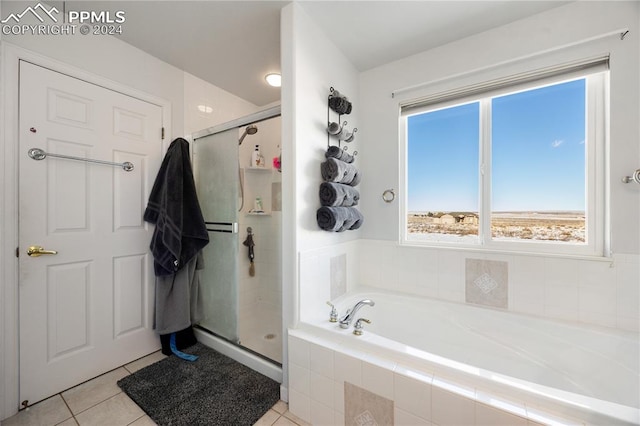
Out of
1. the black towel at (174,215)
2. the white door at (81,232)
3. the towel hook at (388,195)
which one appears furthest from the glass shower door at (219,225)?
the towel hook at (388,195)

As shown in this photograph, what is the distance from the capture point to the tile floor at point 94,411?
136cm

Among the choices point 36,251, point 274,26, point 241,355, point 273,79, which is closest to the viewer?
point 36,251

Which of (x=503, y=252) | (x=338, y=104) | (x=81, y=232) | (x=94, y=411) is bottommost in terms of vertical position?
(x=94, y=411)

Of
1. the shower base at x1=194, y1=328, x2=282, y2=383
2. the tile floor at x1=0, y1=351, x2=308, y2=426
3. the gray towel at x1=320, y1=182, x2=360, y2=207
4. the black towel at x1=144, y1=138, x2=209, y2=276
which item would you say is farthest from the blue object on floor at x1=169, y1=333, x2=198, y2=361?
the gray towel at x1=320, y1=182, x2=360, y2=207

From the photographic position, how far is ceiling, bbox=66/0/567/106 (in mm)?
1532

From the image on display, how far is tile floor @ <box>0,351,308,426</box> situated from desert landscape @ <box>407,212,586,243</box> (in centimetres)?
162

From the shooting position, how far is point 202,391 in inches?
62.6

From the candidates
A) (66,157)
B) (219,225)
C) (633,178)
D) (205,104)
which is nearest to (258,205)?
(219,225)

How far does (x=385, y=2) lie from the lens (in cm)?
151

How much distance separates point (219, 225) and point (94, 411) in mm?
1300

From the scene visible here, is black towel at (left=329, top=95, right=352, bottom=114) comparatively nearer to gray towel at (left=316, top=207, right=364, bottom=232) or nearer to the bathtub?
gray towel at (left=316, top=207, right=364, bottom=232)

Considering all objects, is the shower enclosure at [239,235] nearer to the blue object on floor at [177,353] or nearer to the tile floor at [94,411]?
the blue object on floor at [177,353]

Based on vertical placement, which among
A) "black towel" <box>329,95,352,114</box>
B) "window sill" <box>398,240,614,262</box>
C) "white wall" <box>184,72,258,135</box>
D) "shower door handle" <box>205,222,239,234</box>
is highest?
"white wall" <box>184,72,258,135</box>

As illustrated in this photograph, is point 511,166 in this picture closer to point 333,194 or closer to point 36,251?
point 333,194
